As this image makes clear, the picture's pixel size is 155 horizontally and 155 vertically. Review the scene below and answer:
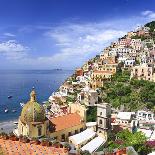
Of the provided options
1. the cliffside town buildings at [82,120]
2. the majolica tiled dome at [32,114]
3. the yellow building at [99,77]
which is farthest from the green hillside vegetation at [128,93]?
the majolica tiled dome at [32,114]

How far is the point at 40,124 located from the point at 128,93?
3096 cm

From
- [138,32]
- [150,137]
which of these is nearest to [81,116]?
[150,137]

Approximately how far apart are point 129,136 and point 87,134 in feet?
21.4

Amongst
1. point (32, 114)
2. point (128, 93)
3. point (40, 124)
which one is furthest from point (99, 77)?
point (32, 114)

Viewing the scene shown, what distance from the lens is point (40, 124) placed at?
4384cm

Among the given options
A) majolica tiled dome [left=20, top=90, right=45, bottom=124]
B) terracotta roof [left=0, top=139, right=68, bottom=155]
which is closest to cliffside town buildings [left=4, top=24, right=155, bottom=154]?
majolica tiled dome [left=20, top=90, right=45, bottom=124]

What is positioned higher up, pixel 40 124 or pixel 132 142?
pixel 40 124

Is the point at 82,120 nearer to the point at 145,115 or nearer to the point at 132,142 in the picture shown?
the point at 145,115

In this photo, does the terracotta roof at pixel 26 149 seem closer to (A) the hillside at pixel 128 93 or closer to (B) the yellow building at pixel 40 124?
(B) the yellow building at pixel 40 124

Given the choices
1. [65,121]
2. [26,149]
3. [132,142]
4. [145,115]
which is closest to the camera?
[26,149]

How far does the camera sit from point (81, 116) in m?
51.6

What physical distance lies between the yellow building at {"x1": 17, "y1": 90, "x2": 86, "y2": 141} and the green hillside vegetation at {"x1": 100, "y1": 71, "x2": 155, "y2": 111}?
56.4 ft

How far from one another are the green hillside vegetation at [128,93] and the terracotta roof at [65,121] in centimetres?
1459

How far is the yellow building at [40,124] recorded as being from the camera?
143ft
